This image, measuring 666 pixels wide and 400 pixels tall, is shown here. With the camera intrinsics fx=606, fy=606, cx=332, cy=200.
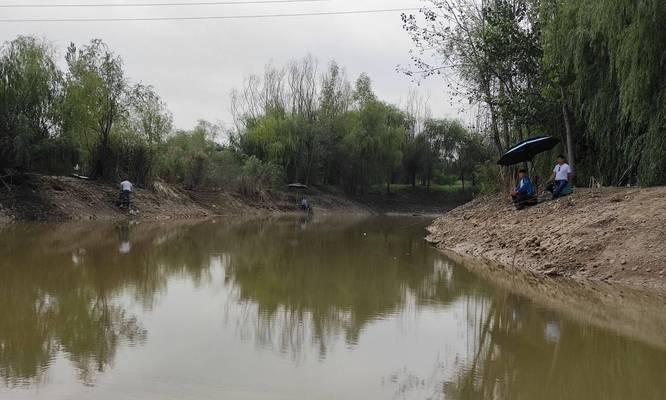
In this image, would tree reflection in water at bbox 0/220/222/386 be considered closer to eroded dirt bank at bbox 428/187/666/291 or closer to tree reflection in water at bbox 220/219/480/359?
tree reflection in water at bbox 220/219/480/359

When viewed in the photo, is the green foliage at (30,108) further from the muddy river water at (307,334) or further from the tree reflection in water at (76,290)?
the muddy river water at (307,334)

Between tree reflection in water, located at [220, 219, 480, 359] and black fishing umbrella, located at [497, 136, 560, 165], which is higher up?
black fishing umbrella, located at [497, 136, 560, 165]

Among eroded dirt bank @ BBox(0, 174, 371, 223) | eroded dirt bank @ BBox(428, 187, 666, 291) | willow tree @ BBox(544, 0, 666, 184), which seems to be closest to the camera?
eroded dirt bank @ BBox(428, 187, 666, 291)

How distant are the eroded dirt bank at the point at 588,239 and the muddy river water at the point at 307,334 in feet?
3.87

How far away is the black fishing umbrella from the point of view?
17688 mm

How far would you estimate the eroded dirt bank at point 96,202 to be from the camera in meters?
23.6

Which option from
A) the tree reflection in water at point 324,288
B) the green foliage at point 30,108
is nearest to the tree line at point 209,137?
the green foliage at point 30,108

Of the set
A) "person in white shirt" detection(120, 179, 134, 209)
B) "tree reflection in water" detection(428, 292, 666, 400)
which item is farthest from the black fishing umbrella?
"person in white shirt" detection(120, 179, 134, 209)

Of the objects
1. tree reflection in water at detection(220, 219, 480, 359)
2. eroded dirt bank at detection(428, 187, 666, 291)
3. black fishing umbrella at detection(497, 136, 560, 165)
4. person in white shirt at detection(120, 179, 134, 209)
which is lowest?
tree reflection in water at detection(220, 219, 480, 359)

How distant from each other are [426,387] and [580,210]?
1009 centimetres

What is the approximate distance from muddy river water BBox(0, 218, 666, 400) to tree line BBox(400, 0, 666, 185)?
6.26 metres

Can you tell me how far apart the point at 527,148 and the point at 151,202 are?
1998 centimetres

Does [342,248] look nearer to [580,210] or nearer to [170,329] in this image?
[580,210]

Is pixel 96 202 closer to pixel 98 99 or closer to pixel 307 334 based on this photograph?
pixel 98 99
